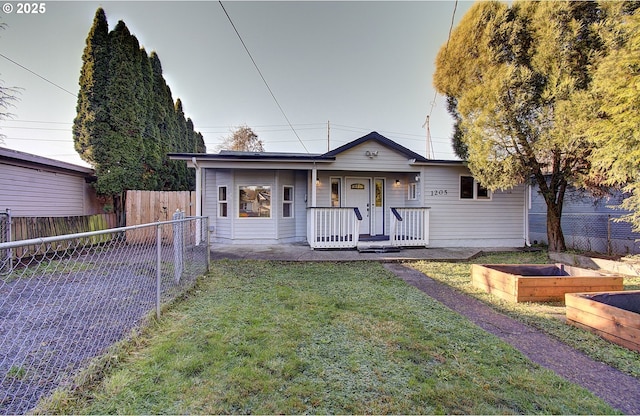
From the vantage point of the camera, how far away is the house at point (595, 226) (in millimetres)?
8438

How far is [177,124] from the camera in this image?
1866 cm

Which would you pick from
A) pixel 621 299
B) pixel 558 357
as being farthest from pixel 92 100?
pixel 621 299

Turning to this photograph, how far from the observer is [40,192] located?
8461 millimetres

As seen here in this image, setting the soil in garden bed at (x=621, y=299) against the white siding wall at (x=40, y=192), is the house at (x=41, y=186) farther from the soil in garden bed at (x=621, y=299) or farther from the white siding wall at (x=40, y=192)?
the soil in garden bed at (x=621, y=299)

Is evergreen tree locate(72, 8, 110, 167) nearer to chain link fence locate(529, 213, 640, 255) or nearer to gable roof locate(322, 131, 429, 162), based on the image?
gable roof locate(322, 131, 429, 162)

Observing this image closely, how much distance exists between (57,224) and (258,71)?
24.1 feet

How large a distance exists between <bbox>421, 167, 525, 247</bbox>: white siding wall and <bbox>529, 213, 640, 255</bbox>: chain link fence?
1.93m

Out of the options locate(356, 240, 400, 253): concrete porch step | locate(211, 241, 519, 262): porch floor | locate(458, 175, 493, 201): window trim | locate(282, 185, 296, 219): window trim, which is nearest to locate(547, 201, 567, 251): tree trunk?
locate(211, 241, 519, 262): porch floor

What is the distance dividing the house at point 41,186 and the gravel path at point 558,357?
408 inches

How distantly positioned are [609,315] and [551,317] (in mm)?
697

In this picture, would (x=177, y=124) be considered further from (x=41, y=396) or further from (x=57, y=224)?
(x=41, y=396)

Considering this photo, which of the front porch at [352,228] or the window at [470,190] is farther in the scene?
the window at [470,190]

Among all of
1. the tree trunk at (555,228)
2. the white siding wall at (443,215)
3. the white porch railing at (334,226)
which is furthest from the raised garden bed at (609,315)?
the white siding wall at (443,215)

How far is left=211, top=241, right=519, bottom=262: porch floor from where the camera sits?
760cm
